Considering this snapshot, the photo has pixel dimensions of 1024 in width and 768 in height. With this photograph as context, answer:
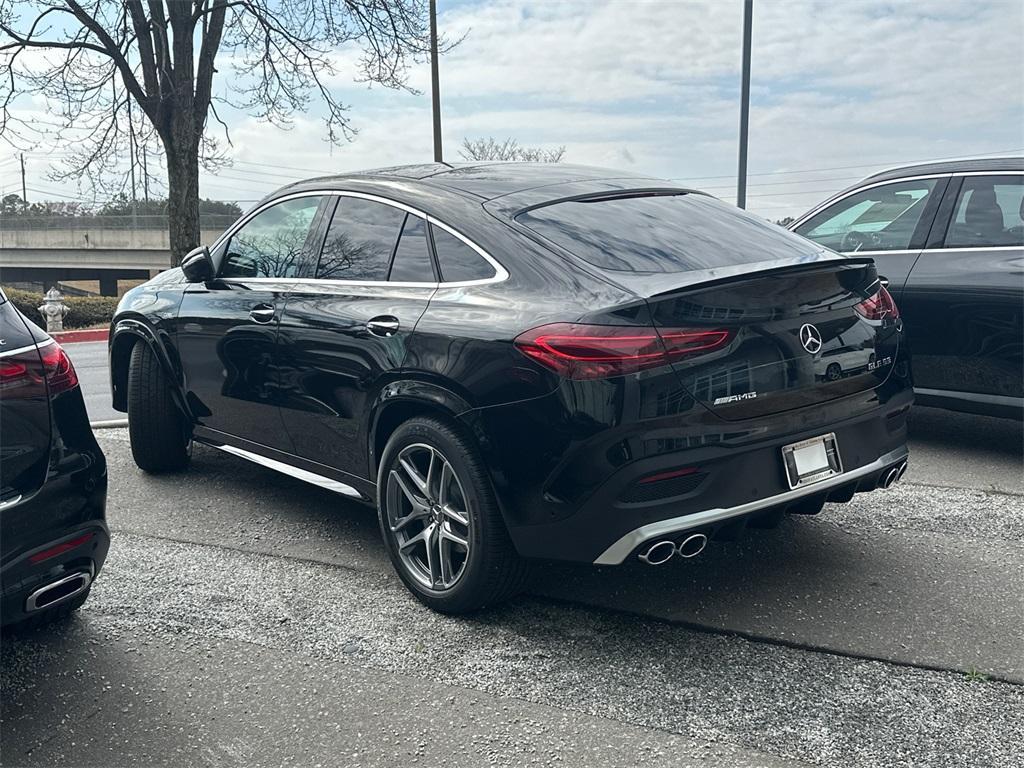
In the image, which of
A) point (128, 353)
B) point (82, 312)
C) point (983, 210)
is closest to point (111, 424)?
point (128, 353)

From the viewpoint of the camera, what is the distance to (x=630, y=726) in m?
2.78

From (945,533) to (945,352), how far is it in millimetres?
1498

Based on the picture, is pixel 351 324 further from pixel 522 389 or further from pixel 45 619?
pixel 45 619

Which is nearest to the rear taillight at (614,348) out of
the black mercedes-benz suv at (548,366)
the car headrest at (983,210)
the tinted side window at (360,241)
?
the black mercedes-benz suv at (548,366)

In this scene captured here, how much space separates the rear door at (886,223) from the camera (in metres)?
5.68

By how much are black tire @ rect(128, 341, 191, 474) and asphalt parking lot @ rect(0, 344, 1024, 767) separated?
851mm

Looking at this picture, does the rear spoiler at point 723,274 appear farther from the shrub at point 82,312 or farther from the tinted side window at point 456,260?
the shrub at point 82,312

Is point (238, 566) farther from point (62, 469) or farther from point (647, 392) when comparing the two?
point (647, 392)

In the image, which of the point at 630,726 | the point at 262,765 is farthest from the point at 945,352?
the point at 262,765

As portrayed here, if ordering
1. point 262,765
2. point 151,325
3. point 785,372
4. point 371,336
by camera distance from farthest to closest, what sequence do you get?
point 151,325, point 371,336, point 785,372, point 262,765

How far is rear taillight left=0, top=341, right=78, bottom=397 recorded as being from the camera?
282 cm

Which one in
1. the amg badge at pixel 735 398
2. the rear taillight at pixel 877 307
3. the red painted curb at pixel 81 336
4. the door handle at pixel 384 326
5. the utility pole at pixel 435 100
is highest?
the utility pole at pixel 435 100

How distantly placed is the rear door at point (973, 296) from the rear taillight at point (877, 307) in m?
1.77

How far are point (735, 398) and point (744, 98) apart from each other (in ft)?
38.2
